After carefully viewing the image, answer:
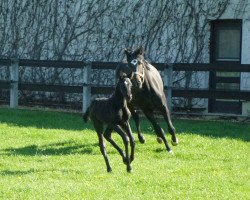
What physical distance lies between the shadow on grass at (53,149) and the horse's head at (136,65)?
58.9 inches

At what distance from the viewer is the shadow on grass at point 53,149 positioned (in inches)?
444

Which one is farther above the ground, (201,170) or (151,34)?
(151,34)

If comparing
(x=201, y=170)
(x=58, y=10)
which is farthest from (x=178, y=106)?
(x=201, y=170)

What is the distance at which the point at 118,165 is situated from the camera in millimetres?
10117

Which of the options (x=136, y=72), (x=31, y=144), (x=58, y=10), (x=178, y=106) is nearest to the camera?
(x=136, y=72)

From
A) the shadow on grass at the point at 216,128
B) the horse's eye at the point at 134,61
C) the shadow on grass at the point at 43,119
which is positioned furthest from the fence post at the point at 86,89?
the horse's eye at the point at 134,61

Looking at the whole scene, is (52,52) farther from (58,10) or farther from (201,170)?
(201,170)

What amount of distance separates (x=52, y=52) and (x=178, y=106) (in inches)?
191

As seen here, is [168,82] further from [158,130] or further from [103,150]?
[103,150]

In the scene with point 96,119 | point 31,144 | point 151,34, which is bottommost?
point 31,144

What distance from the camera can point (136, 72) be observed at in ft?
36.4

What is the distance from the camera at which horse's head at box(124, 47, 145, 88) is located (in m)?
11.1

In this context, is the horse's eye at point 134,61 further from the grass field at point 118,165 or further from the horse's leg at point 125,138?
the horse's leg at point 125,138

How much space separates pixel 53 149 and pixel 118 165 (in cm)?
197
